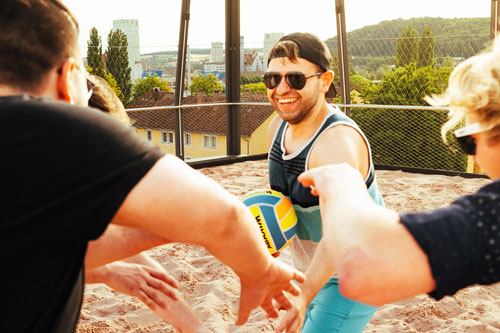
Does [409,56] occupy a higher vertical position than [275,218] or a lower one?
higher

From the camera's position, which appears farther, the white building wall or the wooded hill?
the white building wall

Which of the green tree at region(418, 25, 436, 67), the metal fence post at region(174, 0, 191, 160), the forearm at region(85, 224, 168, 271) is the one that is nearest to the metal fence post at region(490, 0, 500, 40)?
the green tree at region(418, 25, 436, 67)

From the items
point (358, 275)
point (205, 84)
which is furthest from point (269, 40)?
point (358, 275)

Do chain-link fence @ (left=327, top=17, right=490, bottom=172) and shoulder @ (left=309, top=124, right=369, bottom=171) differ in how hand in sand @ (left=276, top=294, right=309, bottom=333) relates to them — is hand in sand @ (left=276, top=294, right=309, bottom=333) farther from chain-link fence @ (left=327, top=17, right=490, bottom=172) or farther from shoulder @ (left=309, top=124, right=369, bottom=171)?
chain-link fence @ (left=327, top=17, right=490, bottom=172)

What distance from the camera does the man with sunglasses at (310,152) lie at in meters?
2.14

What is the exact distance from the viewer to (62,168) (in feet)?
2.71

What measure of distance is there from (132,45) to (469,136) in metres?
8.31

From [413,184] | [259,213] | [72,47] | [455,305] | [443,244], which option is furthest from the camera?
[413,184]

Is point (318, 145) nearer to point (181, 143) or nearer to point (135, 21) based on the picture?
point (181, 143)

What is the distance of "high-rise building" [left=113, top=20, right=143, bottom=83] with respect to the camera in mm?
8781

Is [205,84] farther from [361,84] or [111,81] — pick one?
[361,84]

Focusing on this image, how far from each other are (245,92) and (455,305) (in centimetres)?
649

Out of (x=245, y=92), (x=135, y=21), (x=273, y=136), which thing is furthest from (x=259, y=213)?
(x=135, y=21)

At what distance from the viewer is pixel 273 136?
2.85 metres
